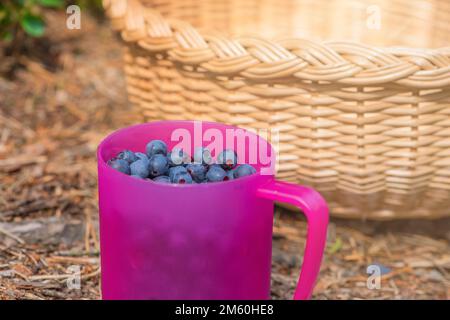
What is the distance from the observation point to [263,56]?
98cm

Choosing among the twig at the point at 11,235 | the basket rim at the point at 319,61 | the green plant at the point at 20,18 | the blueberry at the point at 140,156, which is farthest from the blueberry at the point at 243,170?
the green plant at the point at 20,18

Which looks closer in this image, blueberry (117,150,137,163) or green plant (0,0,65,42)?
blueberry (117,150,137,163)

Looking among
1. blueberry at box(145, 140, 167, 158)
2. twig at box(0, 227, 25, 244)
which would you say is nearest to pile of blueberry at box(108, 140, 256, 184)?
blueberry at box(145, 140, 167, 158)

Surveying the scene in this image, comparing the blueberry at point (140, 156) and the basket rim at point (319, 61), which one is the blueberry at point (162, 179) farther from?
the basket rim at point (319, 61)

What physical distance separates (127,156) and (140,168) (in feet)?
0.11

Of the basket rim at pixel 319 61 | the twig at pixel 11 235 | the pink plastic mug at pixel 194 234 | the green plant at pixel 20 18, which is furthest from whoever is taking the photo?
the green plant at pixel 20 18

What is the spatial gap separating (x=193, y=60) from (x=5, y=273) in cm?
40

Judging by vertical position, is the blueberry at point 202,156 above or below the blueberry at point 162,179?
above

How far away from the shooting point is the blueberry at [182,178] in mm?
751

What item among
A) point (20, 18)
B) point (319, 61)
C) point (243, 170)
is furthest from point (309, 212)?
point (20, 18)

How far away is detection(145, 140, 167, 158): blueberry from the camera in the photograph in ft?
2.63

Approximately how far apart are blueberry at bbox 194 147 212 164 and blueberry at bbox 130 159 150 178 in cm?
6

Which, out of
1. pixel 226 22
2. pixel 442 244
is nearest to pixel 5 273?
pixel 442 244

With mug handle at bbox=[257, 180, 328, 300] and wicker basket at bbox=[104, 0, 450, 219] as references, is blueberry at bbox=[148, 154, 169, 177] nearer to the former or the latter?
mug handle at bbox=[257, 180, 328, 300]
